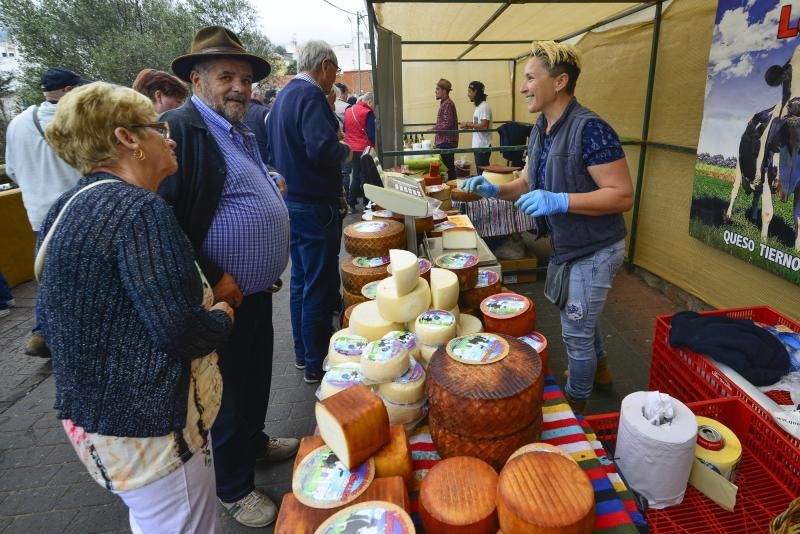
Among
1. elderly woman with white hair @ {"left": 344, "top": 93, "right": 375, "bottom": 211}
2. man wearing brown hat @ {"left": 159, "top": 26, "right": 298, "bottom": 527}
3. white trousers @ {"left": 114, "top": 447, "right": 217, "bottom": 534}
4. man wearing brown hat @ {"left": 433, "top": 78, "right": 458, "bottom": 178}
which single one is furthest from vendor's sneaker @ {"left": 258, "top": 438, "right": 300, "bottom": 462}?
man wearing brown hat @ {"left": 433, "top": 78, "right": 458, "bottom": 178}

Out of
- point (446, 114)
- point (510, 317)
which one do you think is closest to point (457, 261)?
point (510, 317)

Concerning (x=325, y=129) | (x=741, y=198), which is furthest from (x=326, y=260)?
(x=741, y=198)

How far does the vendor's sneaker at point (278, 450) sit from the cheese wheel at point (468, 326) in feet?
4.22

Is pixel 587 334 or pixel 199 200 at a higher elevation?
pixel 199 200

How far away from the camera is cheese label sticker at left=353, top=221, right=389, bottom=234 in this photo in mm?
2439

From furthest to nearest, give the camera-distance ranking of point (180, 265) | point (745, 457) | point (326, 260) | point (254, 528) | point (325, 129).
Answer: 1. point (326, 260)
2. point (325, 129)
3. point (254, 528)
4. point (745, 457)
5. point (180, 265)

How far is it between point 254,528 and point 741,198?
3.62 meters

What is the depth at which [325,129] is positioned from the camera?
258cm

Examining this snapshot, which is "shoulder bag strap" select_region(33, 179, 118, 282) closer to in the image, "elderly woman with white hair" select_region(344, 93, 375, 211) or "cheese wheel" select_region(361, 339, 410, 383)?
"cheese wheel" select_region(361, 339, 410, 383)

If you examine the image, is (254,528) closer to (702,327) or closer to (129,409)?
(129,409)

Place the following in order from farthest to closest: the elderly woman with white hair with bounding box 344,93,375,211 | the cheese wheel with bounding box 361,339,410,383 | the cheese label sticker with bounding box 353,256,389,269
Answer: the elderly woman with white hair with bounding box 344,93,375,211 → the cheese label sticker with bounding box 353,256,389,269 → the cheese wheel with bounding box 361,339,410,383

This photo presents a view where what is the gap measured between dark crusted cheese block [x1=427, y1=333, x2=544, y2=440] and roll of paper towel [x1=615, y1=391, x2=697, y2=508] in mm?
282

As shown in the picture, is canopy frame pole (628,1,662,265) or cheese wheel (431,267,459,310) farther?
canopy frame pole (628,1,662,265)

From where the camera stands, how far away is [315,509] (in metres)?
1.01
